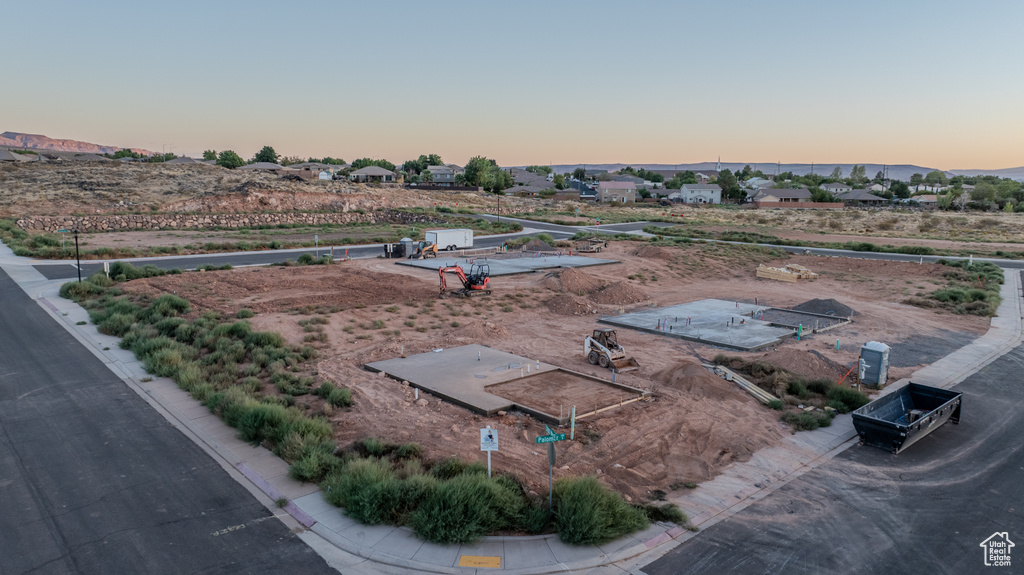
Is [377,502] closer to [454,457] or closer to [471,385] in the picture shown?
[454,457]

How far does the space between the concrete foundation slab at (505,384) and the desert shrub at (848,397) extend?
547cm

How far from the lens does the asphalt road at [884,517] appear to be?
32.1 ft

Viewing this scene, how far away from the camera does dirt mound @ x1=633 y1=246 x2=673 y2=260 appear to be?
4991 cm

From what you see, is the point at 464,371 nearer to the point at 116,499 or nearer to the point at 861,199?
the point at 116,499

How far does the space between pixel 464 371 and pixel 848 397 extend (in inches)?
439

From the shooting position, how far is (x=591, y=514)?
10180mm

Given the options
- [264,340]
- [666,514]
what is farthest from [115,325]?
[666,514]

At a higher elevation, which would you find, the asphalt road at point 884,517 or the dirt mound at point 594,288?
the dirt mound at point 594,288

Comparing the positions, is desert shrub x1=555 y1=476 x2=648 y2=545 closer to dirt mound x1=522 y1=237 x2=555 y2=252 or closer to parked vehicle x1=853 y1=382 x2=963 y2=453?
parked vehicle x1=853 y1=382 x2=963 y2=453

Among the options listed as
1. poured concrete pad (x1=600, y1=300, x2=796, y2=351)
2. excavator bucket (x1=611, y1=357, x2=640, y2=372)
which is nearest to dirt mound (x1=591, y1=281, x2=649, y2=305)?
poured concrete pad (x1=600, y1=300, x2=796, y2=351)

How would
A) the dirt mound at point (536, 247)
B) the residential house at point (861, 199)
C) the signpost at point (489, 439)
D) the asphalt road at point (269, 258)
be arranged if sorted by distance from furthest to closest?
the residential house at point (861, 199) → the dirt mound at point (536, 247) → the asphalt road at point (269, 258) → the signpost at point (489, 439)

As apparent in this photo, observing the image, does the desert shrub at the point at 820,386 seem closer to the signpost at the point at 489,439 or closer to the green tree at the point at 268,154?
the signpost at the point at 489,439

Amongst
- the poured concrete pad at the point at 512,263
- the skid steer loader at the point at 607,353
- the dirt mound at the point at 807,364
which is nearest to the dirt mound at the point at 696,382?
the skid steer loader at the point at 607,353

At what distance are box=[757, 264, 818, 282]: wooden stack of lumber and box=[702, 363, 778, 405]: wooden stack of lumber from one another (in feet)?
82.0
